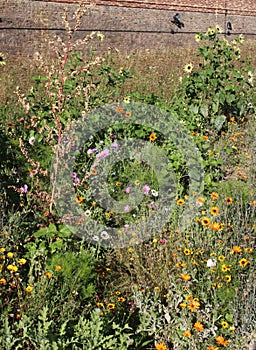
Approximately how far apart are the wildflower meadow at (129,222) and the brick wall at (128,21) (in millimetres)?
5983

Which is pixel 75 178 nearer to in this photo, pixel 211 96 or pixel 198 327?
pixel 198 327

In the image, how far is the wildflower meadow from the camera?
2262mm

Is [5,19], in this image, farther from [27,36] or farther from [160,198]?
[160,198]

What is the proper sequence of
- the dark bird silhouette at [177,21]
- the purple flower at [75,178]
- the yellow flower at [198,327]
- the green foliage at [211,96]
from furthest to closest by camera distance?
the dark bird silhouette at [177,21] < the green foliage at [211,96] < the purple flower at [75,178] < the yellow flower at [198,327]

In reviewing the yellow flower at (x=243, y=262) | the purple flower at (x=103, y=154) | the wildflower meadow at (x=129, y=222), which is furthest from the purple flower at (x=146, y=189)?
the yellow flower at (x=243, y=262)

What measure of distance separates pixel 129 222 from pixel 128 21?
12204 mm

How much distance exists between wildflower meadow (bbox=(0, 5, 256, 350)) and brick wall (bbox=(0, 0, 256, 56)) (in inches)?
236

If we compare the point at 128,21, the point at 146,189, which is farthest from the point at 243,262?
the point at 128,21

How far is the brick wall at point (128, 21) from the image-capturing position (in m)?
11.7

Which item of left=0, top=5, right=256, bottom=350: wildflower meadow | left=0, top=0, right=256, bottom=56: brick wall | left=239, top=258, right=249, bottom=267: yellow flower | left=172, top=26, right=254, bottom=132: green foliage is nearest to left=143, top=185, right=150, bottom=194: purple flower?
left=0, top=5, right=256, bottom=350: wildflower meadow

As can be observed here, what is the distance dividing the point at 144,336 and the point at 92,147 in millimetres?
2127

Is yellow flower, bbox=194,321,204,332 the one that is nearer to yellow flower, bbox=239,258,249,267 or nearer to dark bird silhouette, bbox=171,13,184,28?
yellow flower, bbox=239,258,249,267

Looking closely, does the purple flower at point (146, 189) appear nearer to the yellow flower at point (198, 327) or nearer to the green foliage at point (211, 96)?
the green foliage at point (211, 96)

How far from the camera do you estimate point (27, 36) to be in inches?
466
